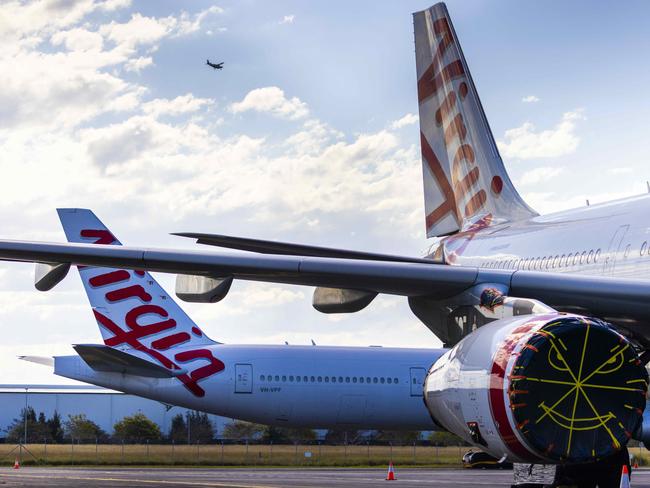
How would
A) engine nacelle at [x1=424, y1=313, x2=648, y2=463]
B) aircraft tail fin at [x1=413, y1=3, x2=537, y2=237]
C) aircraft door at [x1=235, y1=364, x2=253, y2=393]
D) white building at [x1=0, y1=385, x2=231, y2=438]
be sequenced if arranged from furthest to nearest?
white building at [x1=0, y1=385, x2=231, y2=438] → aircraft door at [x1=235, y1=364, x2=253, y2=393] → aircraft tail fin at [x1=413, y1=3, x2=537, y2=237] → engine nacelle at [x1=424, y1=313, x2=648, y2=463]

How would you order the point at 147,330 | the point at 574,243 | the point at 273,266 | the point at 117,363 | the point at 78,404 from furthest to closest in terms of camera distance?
the point at 78,404 < the point at 147,330 < the point at 117,363 < the point at 574,243 < the point at 273,266

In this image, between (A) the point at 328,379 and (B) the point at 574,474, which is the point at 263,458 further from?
(B) the point at 574,474

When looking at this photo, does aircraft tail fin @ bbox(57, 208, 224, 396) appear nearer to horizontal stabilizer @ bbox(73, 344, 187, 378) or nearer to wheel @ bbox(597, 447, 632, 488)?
horizontal stabilizer @ bbox(73, 344, 187, 378)

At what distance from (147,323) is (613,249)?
73.4ft

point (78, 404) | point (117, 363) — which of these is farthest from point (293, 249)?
point (78, 404)

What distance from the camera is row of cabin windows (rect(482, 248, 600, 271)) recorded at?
12.8 metres

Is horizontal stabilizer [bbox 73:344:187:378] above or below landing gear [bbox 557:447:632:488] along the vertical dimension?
above

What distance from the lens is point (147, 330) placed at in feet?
108

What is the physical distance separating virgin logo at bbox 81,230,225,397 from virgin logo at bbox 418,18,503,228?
13.7 metres

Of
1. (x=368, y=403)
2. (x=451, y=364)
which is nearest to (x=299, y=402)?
(x=368, y=403)

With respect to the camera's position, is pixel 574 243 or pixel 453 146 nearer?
pixel 574 243

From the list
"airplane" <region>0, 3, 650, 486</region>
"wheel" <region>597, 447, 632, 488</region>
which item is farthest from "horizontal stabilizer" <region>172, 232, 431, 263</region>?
"wheel" <region>597, 447, 632, 488</region>

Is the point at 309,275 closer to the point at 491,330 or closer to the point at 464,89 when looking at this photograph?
the point at 491,330

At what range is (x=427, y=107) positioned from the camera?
63.7 feet
